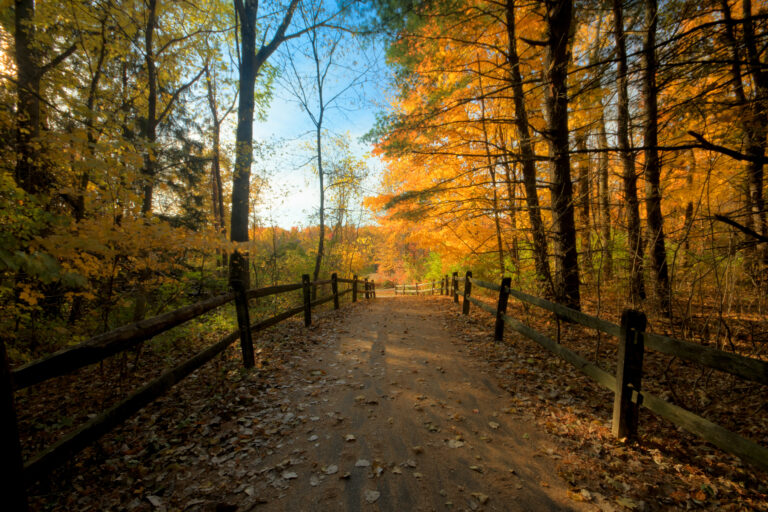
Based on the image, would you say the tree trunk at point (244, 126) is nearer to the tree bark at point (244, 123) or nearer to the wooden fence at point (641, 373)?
the tree bark at point (244, 123)

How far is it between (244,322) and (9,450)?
10.2 feet

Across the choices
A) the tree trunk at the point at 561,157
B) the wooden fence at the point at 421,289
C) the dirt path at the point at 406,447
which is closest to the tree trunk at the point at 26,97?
the dirt path at the point at 406,447

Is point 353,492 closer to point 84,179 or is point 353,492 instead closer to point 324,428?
point 324,428

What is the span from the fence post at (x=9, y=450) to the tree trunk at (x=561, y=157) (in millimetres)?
6750

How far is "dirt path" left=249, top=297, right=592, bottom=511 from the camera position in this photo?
231 cm

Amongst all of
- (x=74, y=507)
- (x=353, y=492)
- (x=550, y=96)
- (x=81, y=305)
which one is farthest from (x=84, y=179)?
(x=550, y=96)

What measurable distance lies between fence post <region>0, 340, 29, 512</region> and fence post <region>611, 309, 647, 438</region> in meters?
4.43

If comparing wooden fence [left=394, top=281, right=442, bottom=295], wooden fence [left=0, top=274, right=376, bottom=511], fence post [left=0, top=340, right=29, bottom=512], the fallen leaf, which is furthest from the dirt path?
wooden fence [left=394, top=281, right=442, bottom=295]

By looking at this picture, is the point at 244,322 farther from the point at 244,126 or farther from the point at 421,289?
the point at 421,289

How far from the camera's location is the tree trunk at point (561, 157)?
5.59m

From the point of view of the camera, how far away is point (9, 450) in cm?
161

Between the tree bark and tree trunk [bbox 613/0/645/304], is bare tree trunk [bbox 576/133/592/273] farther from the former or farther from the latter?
the tree bark

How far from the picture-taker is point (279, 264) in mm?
15461

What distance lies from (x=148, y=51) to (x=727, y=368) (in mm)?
12276
